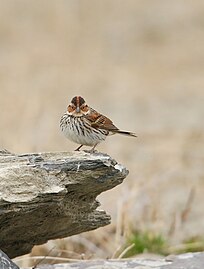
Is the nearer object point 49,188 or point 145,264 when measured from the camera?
point 49,188

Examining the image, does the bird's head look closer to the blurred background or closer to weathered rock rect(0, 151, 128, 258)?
weathered rock rect(0, 151, 128, 258)

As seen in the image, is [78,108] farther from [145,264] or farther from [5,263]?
[5,263]

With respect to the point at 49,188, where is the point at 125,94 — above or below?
above

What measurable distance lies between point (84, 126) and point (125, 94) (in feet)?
32.9

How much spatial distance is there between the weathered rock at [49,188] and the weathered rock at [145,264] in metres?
0.22

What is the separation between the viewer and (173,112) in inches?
572

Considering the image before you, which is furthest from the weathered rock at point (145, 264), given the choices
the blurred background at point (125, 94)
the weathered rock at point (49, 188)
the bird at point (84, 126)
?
the blurred background at point (125, 94)

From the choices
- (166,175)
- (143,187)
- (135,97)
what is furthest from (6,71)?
(143,187)

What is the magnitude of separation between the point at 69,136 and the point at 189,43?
13459 mm

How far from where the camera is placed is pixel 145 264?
17.3 feet

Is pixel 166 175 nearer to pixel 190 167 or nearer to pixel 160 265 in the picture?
pixel 190 167

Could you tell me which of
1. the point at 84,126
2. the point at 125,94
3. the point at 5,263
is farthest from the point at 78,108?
the point at 125,94

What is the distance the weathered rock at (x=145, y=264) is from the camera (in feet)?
17.1

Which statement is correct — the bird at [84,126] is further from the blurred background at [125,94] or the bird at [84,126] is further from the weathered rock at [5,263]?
the blurred background at [125,94]
